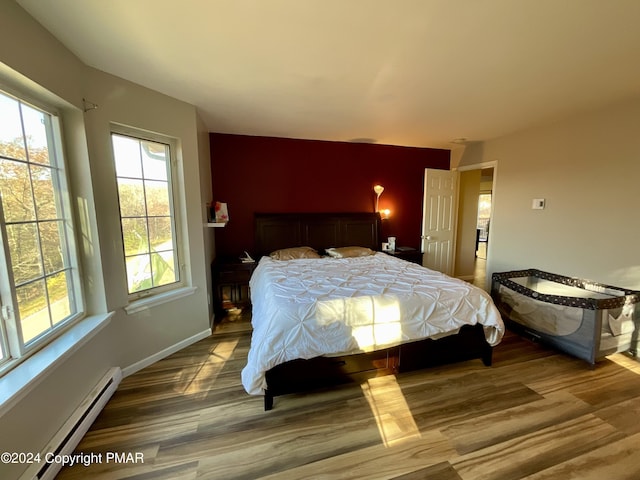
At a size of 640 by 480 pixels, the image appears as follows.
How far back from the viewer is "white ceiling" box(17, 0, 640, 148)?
1.37 metres

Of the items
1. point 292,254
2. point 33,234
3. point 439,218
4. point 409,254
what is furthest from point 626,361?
point 33,234

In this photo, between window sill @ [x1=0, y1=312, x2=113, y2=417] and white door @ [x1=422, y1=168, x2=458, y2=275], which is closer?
window sill @ [x1=0, y1=312, x2=113, y2=417]

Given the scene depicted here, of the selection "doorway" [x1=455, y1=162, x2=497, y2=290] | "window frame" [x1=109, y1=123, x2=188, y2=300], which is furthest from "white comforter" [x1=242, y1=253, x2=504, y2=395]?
"doorway" [x1=455, y1=162, x2=497, y2=290]

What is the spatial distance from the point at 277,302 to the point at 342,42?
1.75 meters

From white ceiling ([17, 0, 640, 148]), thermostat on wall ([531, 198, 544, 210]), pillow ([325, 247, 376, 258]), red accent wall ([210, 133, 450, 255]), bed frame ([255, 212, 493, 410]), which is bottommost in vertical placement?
bed frame ([255, 212, 493, 410])

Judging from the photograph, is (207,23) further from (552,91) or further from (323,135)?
(552,91)

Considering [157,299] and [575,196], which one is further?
[575,196]

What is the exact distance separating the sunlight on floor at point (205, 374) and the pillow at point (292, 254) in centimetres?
121

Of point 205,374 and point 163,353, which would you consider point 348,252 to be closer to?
point 205,374

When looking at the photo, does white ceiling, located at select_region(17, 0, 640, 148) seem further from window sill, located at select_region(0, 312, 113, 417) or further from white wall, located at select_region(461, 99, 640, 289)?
window sill, located at select_region(0, 312, 113, 417)

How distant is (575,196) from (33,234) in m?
4.71

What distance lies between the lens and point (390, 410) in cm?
188

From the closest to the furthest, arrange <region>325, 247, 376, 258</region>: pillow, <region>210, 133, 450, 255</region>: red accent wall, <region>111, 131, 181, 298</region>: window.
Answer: <region>111, 131, 181, 298</region>: window → <region>325, 247, 376, 258</region>: pillow → <region>210, 133, 450, 255</region>: red accent wall

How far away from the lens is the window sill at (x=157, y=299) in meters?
2.22
